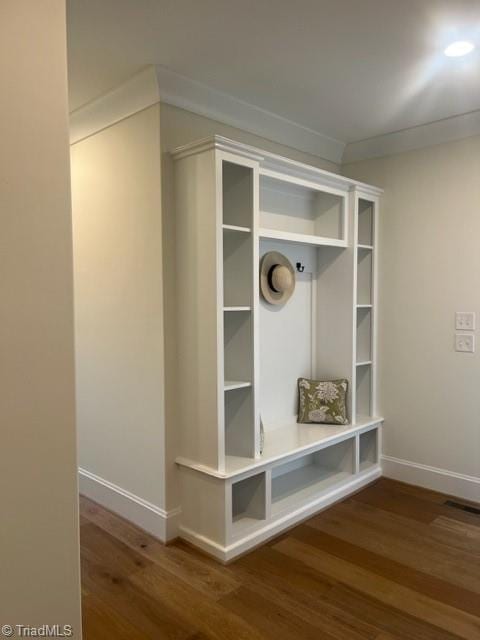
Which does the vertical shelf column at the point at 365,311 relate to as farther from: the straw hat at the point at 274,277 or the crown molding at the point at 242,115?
the straw hat at the point at 274,277

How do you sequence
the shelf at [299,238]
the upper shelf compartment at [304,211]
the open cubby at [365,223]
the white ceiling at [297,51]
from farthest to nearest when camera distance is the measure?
the open cubby at [365,223] → the upper shelf compartment at [304,211] → the shelf at [299,238] → the white ceiling at [297,51]

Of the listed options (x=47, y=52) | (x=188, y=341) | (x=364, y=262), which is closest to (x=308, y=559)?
(x=188, y=341)

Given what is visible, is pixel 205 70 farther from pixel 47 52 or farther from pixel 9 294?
pixel 9 294

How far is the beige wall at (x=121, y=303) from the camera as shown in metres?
2.65

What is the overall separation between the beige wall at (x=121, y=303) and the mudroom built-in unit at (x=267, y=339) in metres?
0.15

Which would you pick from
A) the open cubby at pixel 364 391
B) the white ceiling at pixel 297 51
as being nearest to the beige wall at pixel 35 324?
the white ceiling at pixel 297 51

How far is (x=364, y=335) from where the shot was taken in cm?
362

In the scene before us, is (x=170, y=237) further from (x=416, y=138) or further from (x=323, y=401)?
(x=416, y=138)

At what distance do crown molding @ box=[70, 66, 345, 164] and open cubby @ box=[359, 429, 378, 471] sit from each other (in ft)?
6.99

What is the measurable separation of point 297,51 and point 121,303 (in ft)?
5.41

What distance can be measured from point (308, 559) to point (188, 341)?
129cm

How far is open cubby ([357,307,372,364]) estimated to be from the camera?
141 inches

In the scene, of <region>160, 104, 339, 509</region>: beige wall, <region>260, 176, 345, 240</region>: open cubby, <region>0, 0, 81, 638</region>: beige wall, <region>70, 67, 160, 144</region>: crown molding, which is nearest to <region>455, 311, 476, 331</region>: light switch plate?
<region>260, 176, 345, 240</region>: open cubby

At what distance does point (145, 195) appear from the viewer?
2.66 metres
